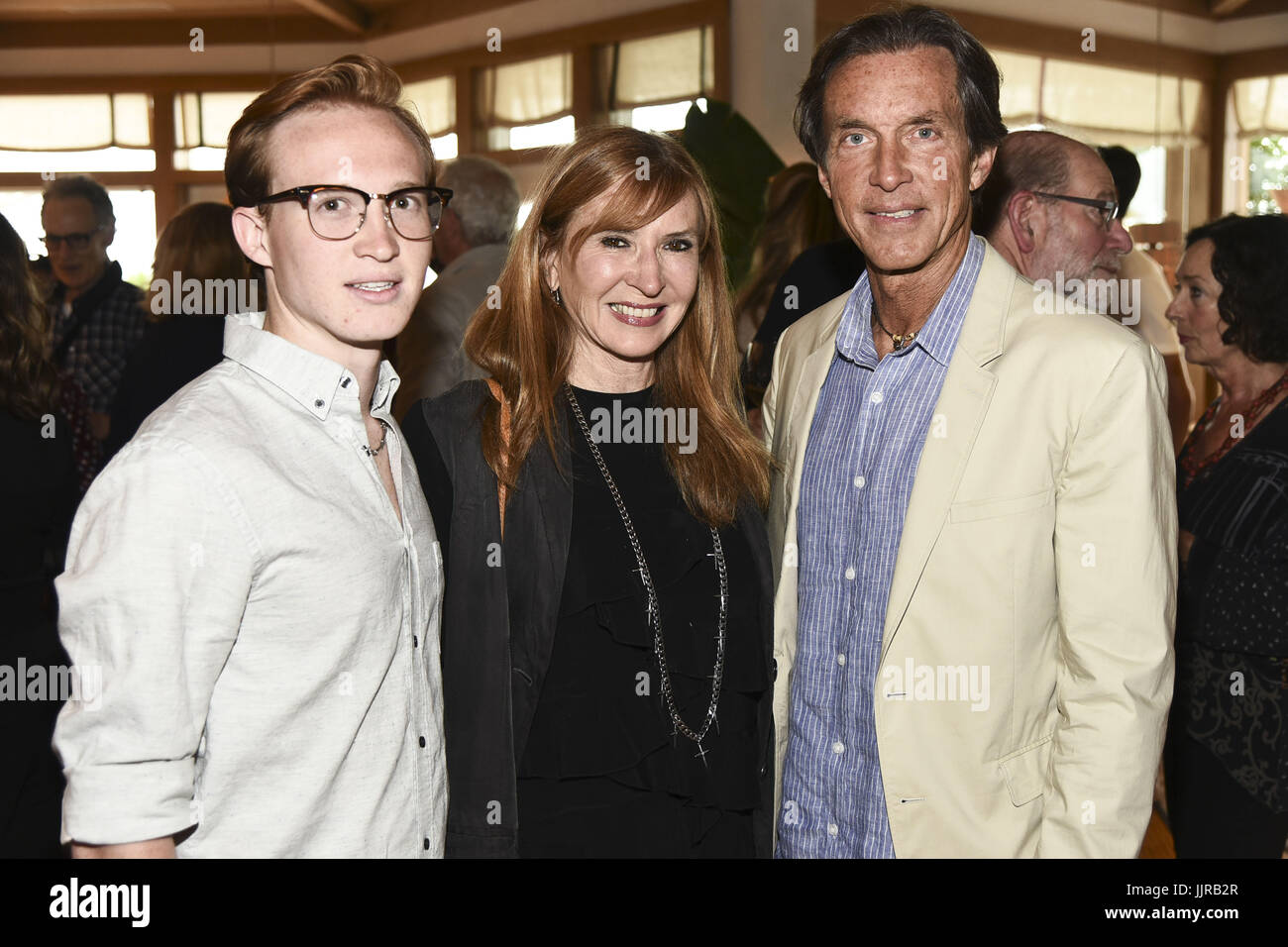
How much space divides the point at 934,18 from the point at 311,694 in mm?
1441

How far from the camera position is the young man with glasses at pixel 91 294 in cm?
414

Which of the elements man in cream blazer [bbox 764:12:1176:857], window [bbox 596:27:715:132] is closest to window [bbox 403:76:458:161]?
window [bbox 596:27:715:132]

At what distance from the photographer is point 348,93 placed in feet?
4.81

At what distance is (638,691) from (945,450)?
0.63m

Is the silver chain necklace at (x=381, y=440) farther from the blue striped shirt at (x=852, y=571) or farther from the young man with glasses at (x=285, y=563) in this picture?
the blue striped shirt at (x=852, y=571)

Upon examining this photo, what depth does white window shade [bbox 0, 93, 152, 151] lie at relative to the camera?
570cm

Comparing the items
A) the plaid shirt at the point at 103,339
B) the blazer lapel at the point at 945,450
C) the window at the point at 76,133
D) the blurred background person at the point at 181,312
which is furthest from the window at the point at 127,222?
the blazer lapel at the point at 945,450

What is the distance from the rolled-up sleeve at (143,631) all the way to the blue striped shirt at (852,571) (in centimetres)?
96

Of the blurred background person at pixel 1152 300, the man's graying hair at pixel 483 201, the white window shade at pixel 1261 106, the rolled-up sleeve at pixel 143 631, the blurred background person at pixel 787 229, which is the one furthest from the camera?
the white window shade at pixel 1261 106

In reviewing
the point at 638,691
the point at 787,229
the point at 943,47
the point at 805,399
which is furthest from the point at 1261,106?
the point at 638,691

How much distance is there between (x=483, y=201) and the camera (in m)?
4.07

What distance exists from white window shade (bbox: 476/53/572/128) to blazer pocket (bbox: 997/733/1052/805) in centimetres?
515

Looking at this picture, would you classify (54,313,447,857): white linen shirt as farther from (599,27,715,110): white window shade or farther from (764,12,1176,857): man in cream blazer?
(599,27,715,110): white window shade

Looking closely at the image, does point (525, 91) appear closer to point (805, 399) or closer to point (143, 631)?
point (805, 399)
